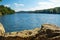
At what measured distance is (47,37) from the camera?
8875 mm

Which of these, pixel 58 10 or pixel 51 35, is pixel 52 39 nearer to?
pixel 51 35

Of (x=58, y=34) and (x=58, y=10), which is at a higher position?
(x=58, y=34)

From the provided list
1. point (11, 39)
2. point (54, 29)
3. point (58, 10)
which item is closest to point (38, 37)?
point (54, 29)

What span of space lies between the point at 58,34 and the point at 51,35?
0.29 meters

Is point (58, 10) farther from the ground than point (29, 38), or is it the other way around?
point (29, 38)

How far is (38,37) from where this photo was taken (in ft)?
30.0

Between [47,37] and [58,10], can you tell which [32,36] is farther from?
[58,10]

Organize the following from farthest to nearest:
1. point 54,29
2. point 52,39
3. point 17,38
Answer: point 17,38, point 54,29, point 52,39

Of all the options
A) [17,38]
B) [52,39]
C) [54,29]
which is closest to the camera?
[52,39]

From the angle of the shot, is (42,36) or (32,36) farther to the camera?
(32,36)

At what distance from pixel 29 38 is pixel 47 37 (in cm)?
113

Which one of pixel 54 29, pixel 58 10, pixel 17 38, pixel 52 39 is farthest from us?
pixel 58 10

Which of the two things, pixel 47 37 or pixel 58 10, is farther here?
pixel 58 10

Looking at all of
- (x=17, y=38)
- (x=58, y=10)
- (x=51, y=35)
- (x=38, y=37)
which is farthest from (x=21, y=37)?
(x=58, y=10)
